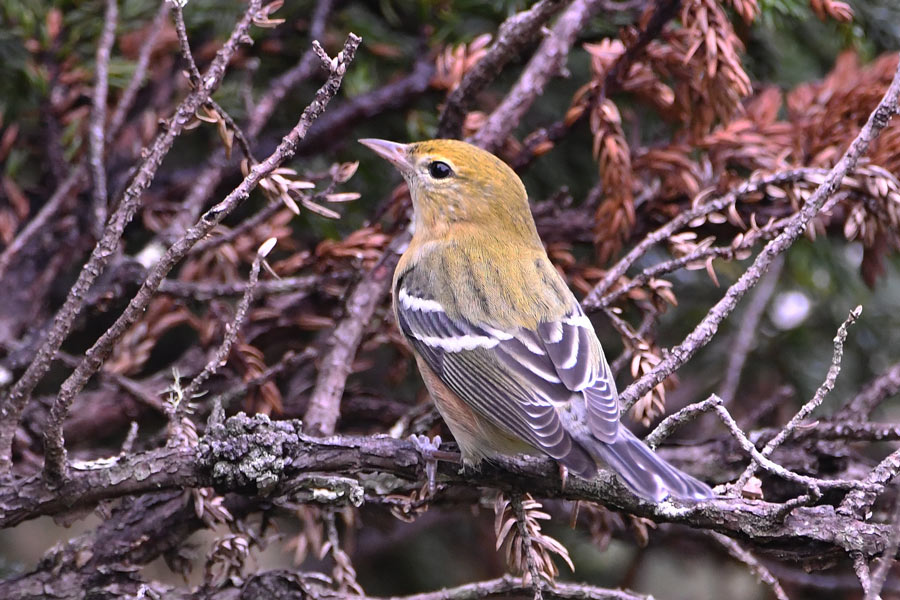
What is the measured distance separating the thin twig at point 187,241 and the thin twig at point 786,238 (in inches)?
50.4

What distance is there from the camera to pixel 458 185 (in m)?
3.83

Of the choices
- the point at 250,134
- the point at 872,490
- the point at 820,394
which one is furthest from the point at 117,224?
the point at 872,490

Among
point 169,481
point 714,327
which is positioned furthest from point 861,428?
point 169,481

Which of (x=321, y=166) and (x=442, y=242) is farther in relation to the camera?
(x=321, y=166)

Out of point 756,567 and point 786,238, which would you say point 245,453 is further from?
point 786,238

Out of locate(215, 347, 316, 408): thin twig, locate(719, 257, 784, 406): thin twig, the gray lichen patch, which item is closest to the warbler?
locate(215, 347, 316, 408): thin twig

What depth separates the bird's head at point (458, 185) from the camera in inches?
142

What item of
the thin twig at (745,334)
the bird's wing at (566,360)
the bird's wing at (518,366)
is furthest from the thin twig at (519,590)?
the thin twig at (745,334)

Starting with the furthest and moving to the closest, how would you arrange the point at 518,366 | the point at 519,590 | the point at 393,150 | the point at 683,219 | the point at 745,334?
the point at 745,334 → the point at 393,150 → the point at 518,366 → the point at 683,219 → the point at 519,590

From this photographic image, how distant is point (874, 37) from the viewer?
400cm

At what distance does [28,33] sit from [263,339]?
1.62 m

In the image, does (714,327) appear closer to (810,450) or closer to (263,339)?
(810,450)

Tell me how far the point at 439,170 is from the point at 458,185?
148mm

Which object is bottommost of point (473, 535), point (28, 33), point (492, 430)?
point (473, 535)
